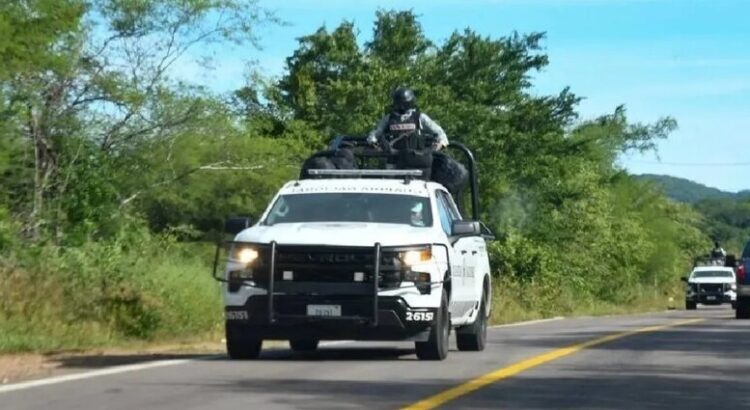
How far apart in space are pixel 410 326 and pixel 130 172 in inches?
782

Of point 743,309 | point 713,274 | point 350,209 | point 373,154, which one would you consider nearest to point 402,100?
point 373,154

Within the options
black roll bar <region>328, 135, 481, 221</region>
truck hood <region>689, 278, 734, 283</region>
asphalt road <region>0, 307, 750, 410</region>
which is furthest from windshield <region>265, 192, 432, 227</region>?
truck hood <region>689, 278, 734, 283</region>

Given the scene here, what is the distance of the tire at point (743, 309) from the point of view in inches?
1264

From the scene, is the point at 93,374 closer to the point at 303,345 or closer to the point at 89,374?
the point at 89,374

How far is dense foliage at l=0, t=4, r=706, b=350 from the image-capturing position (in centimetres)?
2217

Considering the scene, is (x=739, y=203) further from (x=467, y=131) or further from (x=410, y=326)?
Answer: (x=410, y=326)

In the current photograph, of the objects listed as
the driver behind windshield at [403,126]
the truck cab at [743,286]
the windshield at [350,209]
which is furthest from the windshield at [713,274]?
the windshield at [350,209]

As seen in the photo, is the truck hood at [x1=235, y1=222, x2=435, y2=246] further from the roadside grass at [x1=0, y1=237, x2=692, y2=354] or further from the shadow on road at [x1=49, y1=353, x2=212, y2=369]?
the roadside grass at [x1=0, y1=237, x2=692, y2=354]

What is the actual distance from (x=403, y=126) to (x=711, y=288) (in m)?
42.2

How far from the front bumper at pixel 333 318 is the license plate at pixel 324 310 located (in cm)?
3

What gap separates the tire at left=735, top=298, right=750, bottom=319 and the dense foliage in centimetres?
592

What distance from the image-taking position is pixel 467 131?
151 ft

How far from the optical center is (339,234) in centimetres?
1484

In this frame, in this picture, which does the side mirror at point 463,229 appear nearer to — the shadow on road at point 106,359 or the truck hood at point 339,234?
the truck hood at point 339,234
